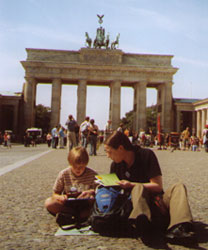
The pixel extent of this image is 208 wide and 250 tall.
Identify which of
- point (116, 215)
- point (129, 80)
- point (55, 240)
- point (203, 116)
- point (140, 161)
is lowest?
point (55, 240)

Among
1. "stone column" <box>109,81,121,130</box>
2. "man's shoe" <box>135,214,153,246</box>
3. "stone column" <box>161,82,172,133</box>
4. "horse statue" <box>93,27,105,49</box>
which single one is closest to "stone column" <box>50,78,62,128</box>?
"stone column" <box>109,81,121,130</box>

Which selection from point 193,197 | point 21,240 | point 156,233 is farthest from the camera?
point 193,197

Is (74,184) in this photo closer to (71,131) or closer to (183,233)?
(183,233)

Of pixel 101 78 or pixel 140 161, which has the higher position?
pixel 101 78

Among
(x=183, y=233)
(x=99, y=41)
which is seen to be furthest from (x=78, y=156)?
(x=99, y=41)

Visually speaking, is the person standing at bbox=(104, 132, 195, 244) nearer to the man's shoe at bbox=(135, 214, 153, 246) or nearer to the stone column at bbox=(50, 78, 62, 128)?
the man's shoe at bbox=(135, 214, 153, 246)

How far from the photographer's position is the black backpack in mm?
3920

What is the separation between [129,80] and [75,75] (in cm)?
872

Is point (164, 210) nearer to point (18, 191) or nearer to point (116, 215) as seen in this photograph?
point (116, 215)

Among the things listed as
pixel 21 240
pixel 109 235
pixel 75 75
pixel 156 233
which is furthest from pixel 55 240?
pixel 75 75

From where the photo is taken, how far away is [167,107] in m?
63.8

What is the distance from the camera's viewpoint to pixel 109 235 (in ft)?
13.3

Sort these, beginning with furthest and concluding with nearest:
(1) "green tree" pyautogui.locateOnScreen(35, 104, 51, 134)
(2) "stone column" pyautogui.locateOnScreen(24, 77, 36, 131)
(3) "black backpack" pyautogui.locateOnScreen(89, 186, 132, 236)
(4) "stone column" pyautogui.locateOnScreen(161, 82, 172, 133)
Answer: (1) "green tree" pyautogui.locateOnScreen(35, 104, 51, 134) → (4) "stone column" pyautogui.locateOnScreen(161, 82, 172, 133) → (2) "stone column" pyautogui.locateOnScreen(24, 77, 36, 131) → (3) "black backpack" pyautogui.locateOnScreen(89, 186, 132, 236)

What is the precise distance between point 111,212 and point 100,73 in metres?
60.8
